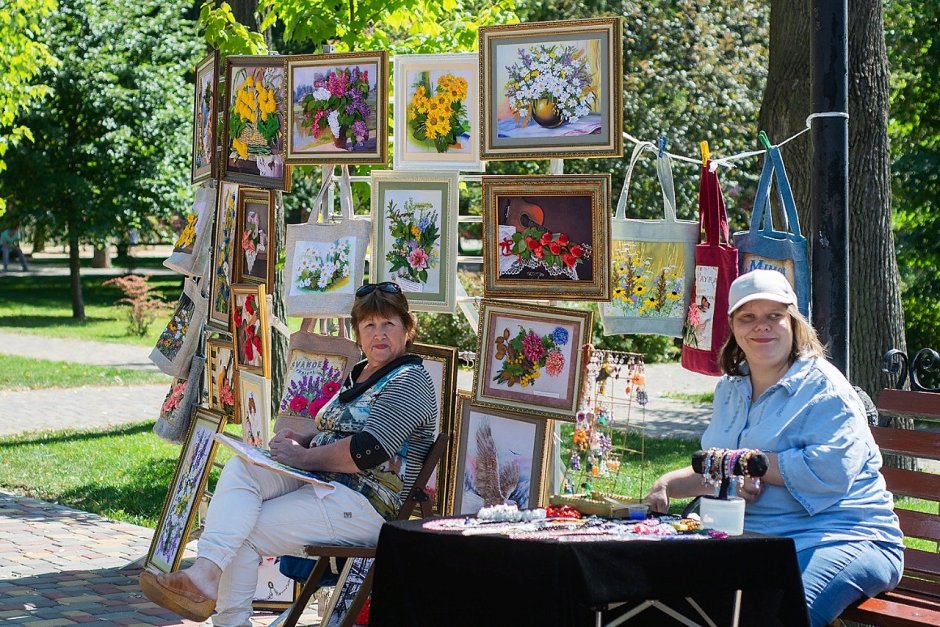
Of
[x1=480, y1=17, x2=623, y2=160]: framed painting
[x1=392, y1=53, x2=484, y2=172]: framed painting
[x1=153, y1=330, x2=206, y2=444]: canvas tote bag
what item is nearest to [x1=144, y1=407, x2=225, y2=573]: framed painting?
[x1=153, y1=330, x2=206, y2=444]: canvas tote bag

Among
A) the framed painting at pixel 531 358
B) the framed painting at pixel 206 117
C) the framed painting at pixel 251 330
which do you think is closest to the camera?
the framed painting at pixel 531 358

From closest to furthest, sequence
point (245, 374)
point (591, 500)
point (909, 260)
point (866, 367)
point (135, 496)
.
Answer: point (591, 500) → point (245, 374) → point (866, 367) → point (135, 496) → point (909, 260)

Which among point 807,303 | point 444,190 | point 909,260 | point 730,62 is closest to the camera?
point 807,303

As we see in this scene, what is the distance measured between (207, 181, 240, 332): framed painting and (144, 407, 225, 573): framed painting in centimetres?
48

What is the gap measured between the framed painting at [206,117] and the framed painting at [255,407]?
45.3 inches

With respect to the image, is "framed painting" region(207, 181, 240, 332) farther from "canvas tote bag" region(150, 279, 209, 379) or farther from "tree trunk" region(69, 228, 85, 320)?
"tree trunk" region(69, 228, 85, 320)

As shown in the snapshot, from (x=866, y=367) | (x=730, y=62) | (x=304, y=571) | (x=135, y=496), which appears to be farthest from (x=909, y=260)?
(x=304, y=571)

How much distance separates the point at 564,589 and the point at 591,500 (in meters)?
0.71

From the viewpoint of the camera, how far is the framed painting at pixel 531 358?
16.2 feet

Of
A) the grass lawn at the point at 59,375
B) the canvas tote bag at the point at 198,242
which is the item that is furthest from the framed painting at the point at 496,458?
the grass lawn at the point at 59,375

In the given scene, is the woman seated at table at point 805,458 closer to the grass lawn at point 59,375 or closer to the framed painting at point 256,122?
the framed painting at point 256,122

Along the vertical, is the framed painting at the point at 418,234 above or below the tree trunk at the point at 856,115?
below

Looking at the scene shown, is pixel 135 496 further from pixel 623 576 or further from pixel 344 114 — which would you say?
pixel 623 576

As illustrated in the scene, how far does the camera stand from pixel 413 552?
141 inches
